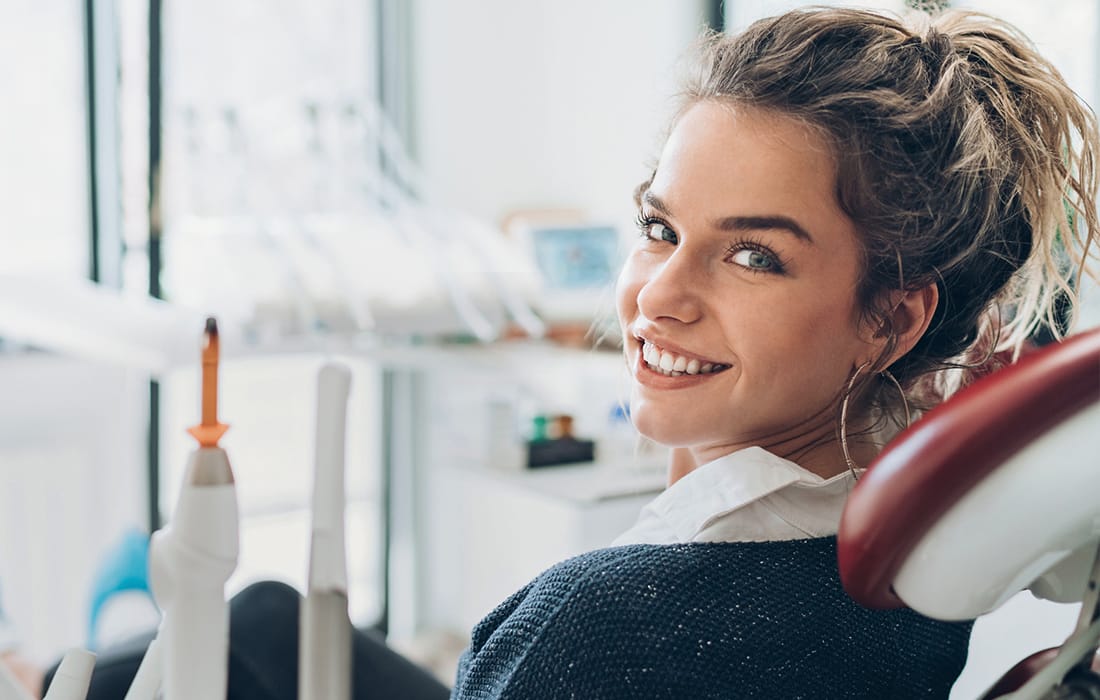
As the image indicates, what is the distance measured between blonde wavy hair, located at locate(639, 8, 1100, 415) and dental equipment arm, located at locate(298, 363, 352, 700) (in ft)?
1.46

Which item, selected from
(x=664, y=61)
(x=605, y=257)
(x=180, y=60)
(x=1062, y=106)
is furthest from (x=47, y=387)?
(x=1062, y=106)

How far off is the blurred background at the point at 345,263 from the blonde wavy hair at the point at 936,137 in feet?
3.88

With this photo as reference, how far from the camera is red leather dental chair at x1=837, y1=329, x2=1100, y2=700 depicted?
1.64 feet

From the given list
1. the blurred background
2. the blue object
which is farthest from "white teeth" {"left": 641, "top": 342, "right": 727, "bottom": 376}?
the blue object

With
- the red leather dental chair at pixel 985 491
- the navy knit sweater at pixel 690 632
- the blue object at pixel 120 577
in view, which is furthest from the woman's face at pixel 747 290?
the blue object at pixel 120 577

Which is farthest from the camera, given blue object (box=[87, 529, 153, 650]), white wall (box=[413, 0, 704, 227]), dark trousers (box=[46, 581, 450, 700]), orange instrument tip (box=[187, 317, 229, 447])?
white wall (box=[413, 0, 704, 227])

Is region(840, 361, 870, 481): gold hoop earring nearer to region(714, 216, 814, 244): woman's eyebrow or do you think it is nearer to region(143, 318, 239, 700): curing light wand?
region(714, 216, 814, 244): woman's eyebrow

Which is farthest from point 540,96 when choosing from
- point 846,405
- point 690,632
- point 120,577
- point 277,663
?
point 690,632

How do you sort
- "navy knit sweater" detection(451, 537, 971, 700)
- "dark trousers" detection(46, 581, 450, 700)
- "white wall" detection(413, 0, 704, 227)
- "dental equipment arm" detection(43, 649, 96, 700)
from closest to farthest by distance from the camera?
"dental equipment arm" detection(43, 649, 96, 700)
"navy knit sweater" detection(451, 537, 971, 700)
"dark trousers" detection(46, 581, 450, 700)
"white wall" detection(413, 0, 704, 227)

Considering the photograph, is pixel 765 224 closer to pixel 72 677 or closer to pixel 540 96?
pixel 72 677

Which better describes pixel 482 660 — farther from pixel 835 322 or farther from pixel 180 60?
pixel 180 60

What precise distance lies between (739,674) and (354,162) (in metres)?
2.11

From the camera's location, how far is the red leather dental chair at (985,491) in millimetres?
499

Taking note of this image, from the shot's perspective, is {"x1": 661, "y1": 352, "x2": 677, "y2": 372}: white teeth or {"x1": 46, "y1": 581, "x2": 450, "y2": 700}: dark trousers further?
{"x1": 46, "y1": 581, "x2": 450, "y2": 700}: dark trousers
